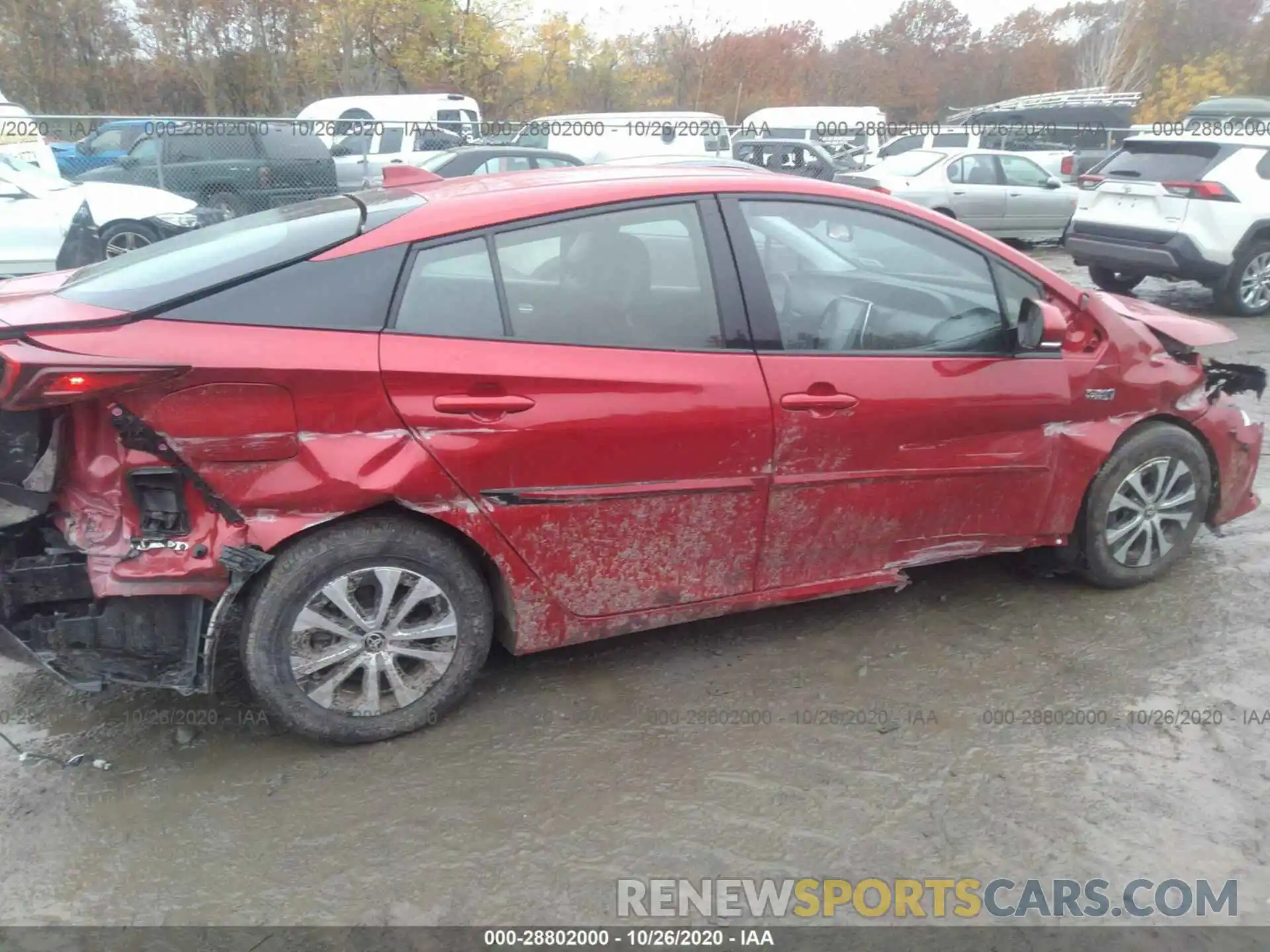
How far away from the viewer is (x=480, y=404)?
2910 millimetres

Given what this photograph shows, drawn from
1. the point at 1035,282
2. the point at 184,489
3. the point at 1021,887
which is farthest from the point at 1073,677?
the point at 184,489

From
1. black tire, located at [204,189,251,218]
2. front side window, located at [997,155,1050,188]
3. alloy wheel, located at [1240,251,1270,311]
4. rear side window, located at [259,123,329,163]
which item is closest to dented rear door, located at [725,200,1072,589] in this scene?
alloy wheel, located at [1240,251,1270,311]

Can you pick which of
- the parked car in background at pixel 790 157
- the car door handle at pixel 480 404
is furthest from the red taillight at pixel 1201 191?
the car door handle at pixel 480 404

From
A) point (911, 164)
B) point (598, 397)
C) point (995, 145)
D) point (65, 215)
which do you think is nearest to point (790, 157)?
point (911, 164)

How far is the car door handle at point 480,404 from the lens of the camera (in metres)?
2.89

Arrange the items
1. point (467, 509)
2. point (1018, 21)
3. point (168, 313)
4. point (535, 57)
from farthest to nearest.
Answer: point (1018, 21), point (535, 57), point (467, 509), point (168, 313)

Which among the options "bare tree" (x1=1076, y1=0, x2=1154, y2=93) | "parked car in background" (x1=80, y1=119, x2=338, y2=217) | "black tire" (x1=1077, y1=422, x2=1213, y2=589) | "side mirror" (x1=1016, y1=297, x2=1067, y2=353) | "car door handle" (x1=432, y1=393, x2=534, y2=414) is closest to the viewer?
"car door handle" (x1=432, y1=393, x2=534, y2=414)

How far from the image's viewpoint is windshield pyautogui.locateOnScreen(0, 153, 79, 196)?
9.15 metres

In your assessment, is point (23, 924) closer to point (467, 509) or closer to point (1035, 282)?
point (467, 509)

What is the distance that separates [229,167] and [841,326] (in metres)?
10.5

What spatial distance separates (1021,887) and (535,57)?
3048cm

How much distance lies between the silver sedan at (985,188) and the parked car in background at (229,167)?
6820 mm

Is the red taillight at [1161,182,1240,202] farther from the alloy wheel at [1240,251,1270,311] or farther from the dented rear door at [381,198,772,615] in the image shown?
the dented rear door at [381,198,772,615]

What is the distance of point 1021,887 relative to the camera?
8.50ft
